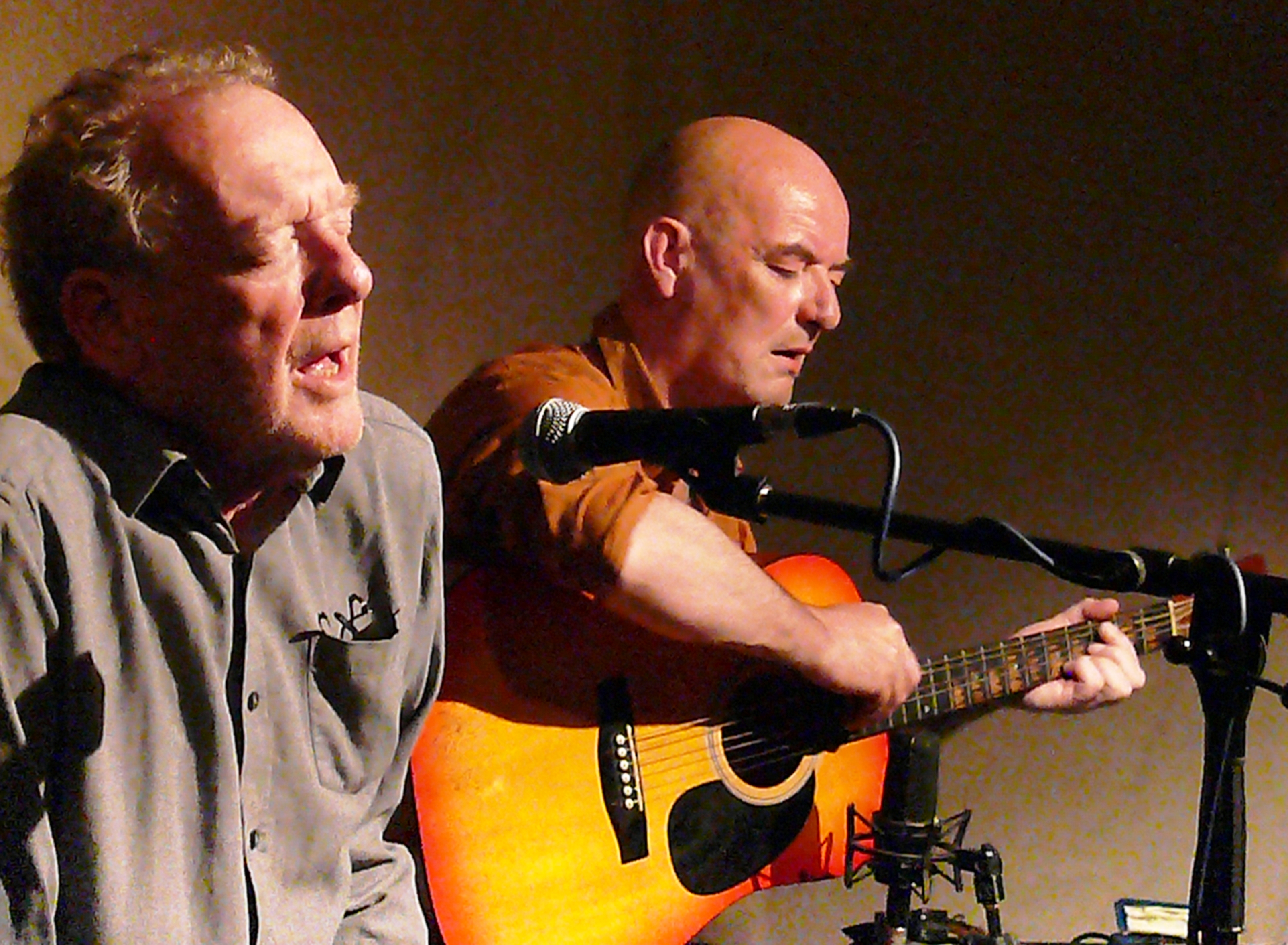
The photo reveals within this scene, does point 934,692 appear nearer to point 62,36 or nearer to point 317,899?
point 317,899

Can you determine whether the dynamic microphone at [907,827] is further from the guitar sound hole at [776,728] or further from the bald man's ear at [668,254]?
the bald man's ear at [668,254]

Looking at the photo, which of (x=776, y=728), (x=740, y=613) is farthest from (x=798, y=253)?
(x=776, y=728)

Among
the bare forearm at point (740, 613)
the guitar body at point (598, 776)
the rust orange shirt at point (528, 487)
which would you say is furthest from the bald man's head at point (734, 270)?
the guitar body at point (598, 776)

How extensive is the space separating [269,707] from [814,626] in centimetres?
86

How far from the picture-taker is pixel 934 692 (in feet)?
6.70

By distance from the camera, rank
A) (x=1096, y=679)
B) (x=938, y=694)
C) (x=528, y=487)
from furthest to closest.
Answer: (x=1096, y=679)
(x=938, y=694)
(x=528, y=487)

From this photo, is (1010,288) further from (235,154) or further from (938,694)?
(235,154)

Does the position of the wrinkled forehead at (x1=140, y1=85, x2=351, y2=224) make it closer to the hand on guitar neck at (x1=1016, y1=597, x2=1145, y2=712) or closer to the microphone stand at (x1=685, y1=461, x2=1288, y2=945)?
the microphone stand at (x1=685, y1=461, x2=1288, y2=945)

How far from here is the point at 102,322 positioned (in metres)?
1.12

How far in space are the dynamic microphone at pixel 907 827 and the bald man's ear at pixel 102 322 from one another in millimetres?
1319

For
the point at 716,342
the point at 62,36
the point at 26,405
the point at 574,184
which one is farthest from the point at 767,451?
the point at 26,405

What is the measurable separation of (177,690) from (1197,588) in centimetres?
91

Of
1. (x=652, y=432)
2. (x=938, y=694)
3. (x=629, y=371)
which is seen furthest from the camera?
(x=938, y=694)

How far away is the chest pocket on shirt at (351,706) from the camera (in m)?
1.26
